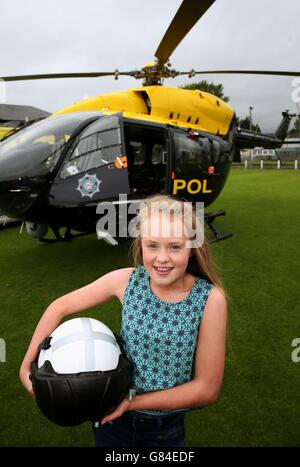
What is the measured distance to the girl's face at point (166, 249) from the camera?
4.70ft

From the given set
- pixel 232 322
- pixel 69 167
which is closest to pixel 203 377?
pixel 232 322

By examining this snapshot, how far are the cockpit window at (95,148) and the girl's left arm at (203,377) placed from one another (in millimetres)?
3937

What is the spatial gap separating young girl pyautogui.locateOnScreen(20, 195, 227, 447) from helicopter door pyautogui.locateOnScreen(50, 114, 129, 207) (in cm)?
345

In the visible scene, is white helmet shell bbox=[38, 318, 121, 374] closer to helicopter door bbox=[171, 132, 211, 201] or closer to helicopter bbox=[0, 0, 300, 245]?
helicopter bbox=[0, 0, 300, 245]

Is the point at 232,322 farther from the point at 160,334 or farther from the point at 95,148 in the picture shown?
the point at 95,148

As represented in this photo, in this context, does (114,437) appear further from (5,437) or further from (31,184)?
(31,184)

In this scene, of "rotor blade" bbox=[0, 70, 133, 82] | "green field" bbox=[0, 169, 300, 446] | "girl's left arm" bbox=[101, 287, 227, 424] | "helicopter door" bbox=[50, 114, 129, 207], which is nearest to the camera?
"girl's left arm" bbox=[101, 287, 227, 424]

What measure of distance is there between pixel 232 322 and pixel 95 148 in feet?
9.52

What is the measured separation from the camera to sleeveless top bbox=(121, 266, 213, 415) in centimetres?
143

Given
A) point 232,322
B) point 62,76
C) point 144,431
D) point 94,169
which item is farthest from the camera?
point 62,76

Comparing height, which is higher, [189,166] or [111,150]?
[111,150]

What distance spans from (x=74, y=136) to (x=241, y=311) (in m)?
3.08

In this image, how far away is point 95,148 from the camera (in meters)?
5.18

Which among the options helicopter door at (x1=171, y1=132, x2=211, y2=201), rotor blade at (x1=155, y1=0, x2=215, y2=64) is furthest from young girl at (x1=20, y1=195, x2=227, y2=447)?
helicopter door at (x1=171, y1=132, x2=211, y2=201)
